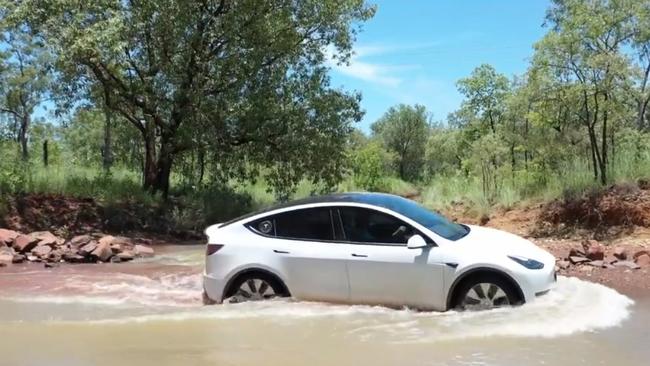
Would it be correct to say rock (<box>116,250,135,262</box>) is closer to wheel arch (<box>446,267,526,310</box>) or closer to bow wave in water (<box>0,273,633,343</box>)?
bow wave in water (<box>0,273,633,343</box>)

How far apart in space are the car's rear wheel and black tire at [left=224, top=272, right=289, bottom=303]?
214 cm

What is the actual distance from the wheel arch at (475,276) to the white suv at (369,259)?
0.01 meters

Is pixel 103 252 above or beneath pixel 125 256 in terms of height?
above

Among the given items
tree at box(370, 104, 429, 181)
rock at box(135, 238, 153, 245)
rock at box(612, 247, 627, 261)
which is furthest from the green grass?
tree at box(370, 104, 429, 181)

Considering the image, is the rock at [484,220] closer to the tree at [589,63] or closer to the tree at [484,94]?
the tree at [589,63]

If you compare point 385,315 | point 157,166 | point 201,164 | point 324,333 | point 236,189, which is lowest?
point 324,333

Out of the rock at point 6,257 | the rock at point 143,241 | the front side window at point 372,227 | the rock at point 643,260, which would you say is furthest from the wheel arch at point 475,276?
the rock at point 143,241

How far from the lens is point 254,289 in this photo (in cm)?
812

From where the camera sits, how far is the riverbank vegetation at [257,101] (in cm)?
1758

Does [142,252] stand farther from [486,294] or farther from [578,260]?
[486,294]

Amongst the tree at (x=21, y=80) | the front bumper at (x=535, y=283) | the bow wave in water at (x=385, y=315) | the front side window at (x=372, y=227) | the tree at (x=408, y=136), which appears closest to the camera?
the bow wave in water at (x=385, y=315)

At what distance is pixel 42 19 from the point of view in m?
18.9

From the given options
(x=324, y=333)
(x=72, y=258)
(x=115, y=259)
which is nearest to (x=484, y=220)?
(x=115, y=259)

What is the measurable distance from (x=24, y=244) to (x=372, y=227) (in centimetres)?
950
